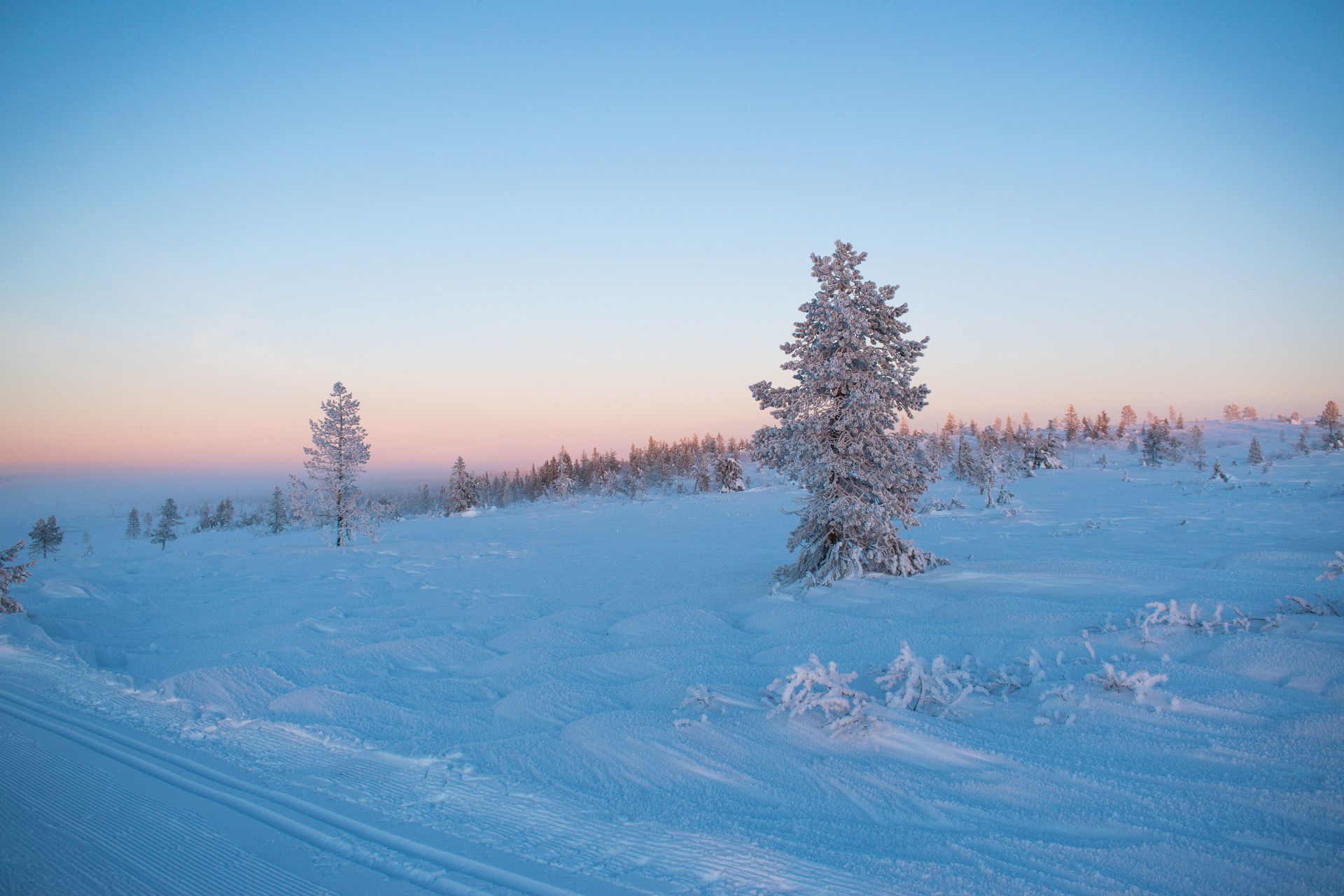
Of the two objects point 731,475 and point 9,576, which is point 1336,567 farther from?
point 731,475

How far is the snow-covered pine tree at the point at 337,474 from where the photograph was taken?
27234mm

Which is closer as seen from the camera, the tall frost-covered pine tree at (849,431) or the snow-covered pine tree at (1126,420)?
the tall frost-covered pine tree at (849,431)

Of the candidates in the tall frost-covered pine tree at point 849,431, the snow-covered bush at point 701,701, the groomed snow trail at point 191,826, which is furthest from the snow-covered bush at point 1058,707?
the tall frost-covered pine tree at point 849,431

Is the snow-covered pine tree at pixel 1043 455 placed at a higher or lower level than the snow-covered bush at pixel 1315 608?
higher

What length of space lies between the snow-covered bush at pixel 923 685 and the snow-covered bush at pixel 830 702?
0.43 meters

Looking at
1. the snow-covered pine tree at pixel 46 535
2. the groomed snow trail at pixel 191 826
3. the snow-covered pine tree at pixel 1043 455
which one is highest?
the snow-covered pine tree at pixel 1043 455

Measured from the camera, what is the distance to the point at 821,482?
11867 millimetres

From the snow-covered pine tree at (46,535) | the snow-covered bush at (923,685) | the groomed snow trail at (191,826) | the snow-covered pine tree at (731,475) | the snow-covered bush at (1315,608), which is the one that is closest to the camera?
the groomed snow trail at (191,826)

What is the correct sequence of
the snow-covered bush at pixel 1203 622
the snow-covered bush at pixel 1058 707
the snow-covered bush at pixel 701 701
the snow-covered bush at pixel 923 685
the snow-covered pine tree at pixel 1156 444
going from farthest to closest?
the snow-covered pine tree at pixel 1156 444, the snow-covered bush at pixel 1203 622, the snow-covered bush at pixel 701 701, the snow-covered bush at pixel 923 685, the snow-covered bush at pixel 1058 707

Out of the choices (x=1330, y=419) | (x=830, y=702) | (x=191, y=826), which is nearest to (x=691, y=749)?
(x=830, y=702)

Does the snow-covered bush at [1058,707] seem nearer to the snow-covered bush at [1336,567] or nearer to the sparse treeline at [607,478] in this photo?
the snow-covered bush at [1336,567]

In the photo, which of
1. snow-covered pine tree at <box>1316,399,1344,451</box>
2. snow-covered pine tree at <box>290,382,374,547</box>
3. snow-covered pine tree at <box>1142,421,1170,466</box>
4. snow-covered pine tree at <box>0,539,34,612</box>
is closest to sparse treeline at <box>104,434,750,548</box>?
snow-covered pine tree at <box>290,382,374,547</box>

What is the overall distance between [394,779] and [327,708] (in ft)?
6.89

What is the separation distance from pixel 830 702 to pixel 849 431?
7606 mm
